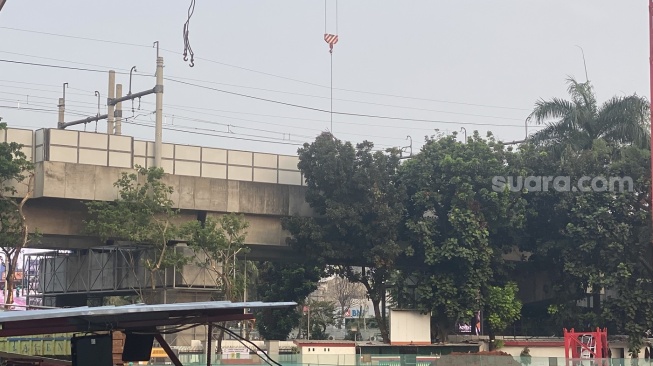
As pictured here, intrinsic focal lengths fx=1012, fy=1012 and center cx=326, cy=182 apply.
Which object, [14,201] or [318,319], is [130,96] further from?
[318,319]

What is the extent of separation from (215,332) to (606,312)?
22.2 meters

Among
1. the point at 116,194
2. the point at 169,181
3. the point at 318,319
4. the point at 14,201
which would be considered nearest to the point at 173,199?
the point at 169,181

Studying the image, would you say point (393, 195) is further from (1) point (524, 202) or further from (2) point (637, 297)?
(2) point (637, 297)

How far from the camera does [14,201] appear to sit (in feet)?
154

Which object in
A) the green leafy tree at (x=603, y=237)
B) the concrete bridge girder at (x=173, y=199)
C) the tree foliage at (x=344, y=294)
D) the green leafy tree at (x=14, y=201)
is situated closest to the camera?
the green leafy tree at (x=14, y=201)

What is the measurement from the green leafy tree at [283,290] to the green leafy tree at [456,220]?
7125 millimetres

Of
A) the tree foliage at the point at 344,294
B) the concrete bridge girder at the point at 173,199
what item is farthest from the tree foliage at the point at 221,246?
the tree foliage at the point at 344,294

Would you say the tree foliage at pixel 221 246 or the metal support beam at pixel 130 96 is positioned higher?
the metal support beam at pixel 130 96

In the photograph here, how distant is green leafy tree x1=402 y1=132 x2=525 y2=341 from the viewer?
184ft

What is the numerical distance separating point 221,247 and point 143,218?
13.5 feet

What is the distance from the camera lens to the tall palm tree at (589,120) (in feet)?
196

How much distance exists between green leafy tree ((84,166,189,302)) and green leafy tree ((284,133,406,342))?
23.8 feet

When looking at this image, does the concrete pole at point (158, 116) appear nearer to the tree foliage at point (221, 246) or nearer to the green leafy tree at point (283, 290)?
the tree foliage at point (221, 246)

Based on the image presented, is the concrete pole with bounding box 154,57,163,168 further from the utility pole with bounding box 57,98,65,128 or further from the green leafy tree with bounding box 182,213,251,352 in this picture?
the utility pole with bounding box 57,98,65,128
